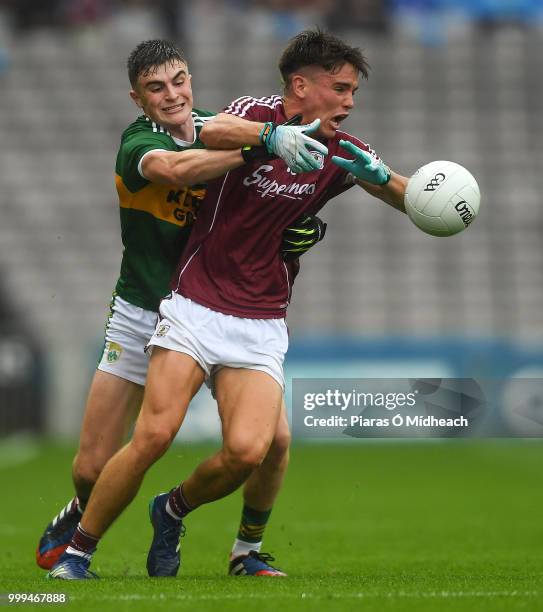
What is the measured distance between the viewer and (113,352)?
681cm

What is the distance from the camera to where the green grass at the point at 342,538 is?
5.54 m

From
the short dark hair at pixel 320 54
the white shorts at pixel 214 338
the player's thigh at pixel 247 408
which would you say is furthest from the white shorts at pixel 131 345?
the short dark hair at pixel 320 54

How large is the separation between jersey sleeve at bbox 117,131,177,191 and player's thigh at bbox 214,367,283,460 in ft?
3.16

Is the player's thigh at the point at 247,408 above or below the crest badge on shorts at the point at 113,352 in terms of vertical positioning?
below

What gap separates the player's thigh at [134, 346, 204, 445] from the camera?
5.95 metres

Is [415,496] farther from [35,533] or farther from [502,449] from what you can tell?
[502,449]

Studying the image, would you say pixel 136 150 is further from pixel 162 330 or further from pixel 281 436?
pixel 281 436

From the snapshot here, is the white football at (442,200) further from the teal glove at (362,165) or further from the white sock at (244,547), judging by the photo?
the white sock at (244,547)

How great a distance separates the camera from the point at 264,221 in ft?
20.4

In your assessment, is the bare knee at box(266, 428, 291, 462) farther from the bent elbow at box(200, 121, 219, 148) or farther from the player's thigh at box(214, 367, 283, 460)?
the bent elbow at box(200, 121, 219, 148)

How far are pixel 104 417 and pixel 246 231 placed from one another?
1.26 meters

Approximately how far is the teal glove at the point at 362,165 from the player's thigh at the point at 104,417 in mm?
1581

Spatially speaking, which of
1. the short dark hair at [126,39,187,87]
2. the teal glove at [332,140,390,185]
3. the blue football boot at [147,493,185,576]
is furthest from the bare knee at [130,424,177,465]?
the short dark hair at [126,39,187,87]

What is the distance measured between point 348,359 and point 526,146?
6.56 meters
